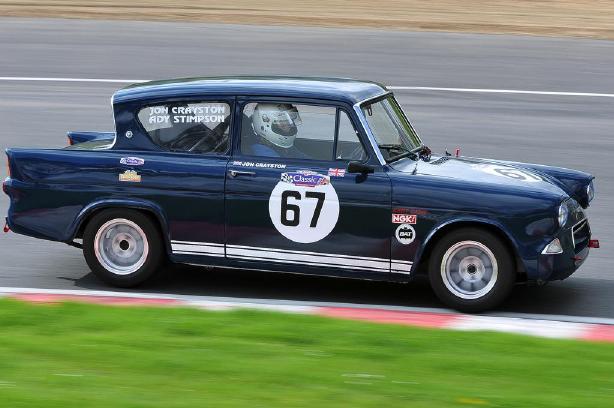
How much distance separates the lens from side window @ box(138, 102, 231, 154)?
861 centimetres

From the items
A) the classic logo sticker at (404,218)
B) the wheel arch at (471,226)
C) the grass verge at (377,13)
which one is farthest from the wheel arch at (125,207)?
the grass verge at (377,13)

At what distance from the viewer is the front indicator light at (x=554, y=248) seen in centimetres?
801

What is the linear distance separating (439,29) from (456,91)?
14.7 ft

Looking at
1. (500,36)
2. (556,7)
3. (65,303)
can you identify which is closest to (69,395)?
(65,303)

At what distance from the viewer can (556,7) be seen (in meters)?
23.9

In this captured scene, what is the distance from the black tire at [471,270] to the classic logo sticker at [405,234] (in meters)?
0.18

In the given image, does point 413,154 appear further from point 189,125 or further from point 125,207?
point 125,207

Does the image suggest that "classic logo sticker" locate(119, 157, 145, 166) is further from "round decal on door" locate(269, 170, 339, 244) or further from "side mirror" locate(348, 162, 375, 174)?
"side mirror" locate(348, 162, 375, 174)

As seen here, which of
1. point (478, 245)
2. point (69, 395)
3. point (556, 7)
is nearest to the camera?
point (69, 395)

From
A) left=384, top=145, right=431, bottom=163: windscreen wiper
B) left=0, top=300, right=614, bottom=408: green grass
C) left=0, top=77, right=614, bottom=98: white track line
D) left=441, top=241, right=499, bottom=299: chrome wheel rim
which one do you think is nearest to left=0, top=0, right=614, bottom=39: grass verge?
left=0, top=77, right=614, bottom=98: white track line

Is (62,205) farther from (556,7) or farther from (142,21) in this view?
(556,7)

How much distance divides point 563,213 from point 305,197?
1.77 metres

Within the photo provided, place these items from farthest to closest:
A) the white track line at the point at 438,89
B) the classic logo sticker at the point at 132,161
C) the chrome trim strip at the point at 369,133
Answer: the white track line at the point at 438,89 → the classic logo sticker at the point at 132,161 → the chrome trim strip at the point at 369,133

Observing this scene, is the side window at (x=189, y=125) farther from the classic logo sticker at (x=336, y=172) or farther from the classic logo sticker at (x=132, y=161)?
the classic logo sticker at (x=336, y=172)
